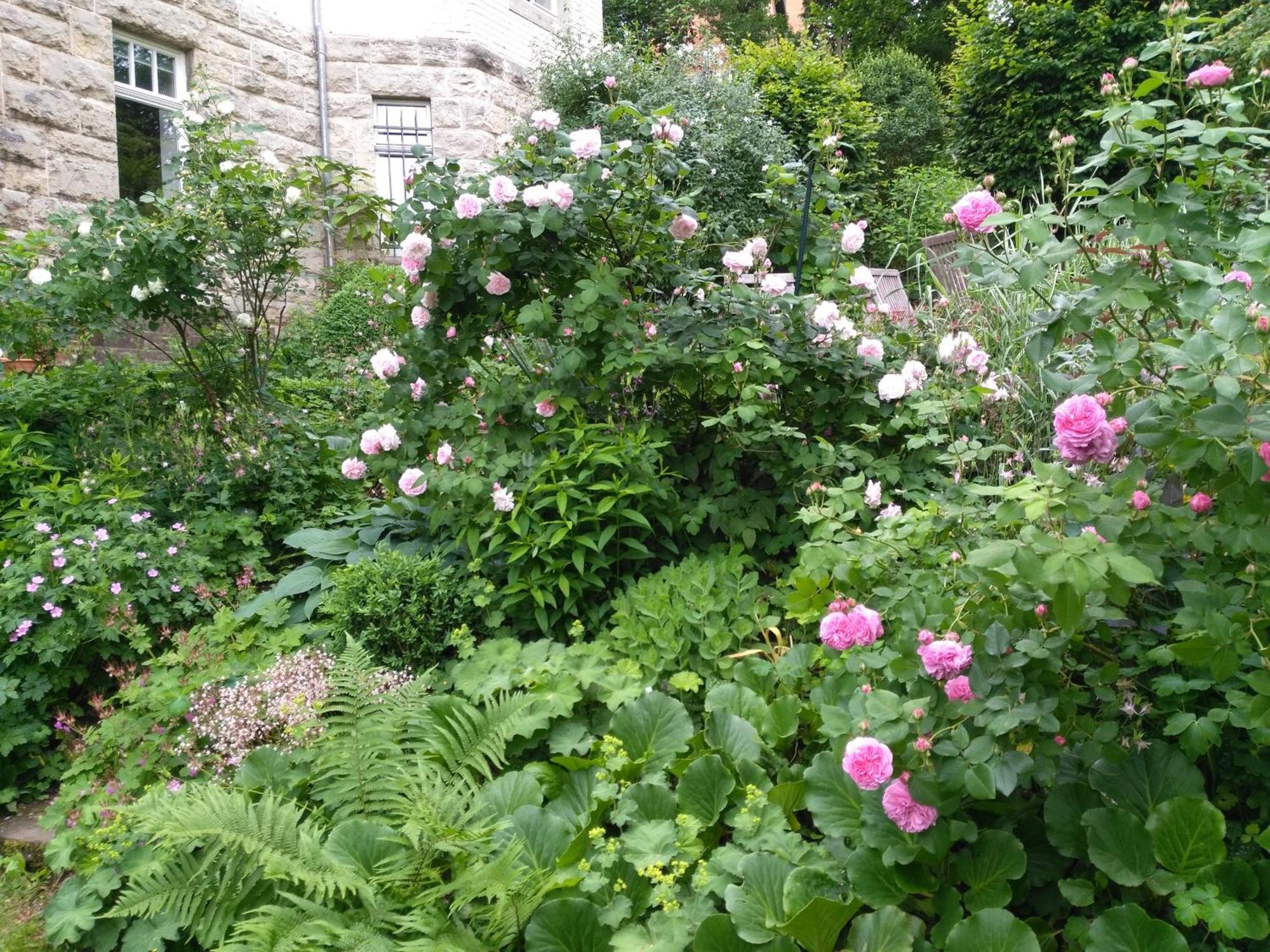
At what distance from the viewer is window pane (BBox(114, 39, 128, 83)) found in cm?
684

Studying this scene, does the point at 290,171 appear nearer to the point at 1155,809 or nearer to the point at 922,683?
the point at 922,683

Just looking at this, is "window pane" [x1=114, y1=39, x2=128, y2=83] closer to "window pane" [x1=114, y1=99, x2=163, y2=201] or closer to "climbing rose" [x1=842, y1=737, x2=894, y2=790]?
"window pane" [x1=114, y1=99, x2=163, y2=201]

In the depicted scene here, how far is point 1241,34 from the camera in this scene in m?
6.61

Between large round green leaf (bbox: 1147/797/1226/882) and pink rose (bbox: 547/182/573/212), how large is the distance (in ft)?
7.44

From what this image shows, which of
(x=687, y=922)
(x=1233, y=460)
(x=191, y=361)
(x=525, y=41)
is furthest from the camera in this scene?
(x=525, y=41)

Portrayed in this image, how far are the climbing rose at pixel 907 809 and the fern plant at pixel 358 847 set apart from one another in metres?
0.72

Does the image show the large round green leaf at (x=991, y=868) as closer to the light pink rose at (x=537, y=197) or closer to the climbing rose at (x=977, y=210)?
the climbing rose at (x=977, y=210)

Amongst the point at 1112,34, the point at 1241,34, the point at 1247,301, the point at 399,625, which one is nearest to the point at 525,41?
the point at 1112,34

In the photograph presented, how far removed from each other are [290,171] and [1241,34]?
6754 mm

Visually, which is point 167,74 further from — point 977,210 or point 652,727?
point 977,210

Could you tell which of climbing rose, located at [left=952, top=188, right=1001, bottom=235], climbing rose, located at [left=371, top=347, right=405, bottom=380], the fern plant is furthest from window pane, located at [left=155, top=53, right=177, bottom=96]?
climbing rose, located at [left=952, top=188, right=1001, bottom=235]

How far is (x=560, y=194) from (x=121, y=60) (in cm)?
593

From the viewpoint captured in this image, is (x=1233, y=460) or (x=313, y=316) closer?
(x=1233, y=460)

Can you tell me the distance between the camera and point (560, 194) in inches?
113
